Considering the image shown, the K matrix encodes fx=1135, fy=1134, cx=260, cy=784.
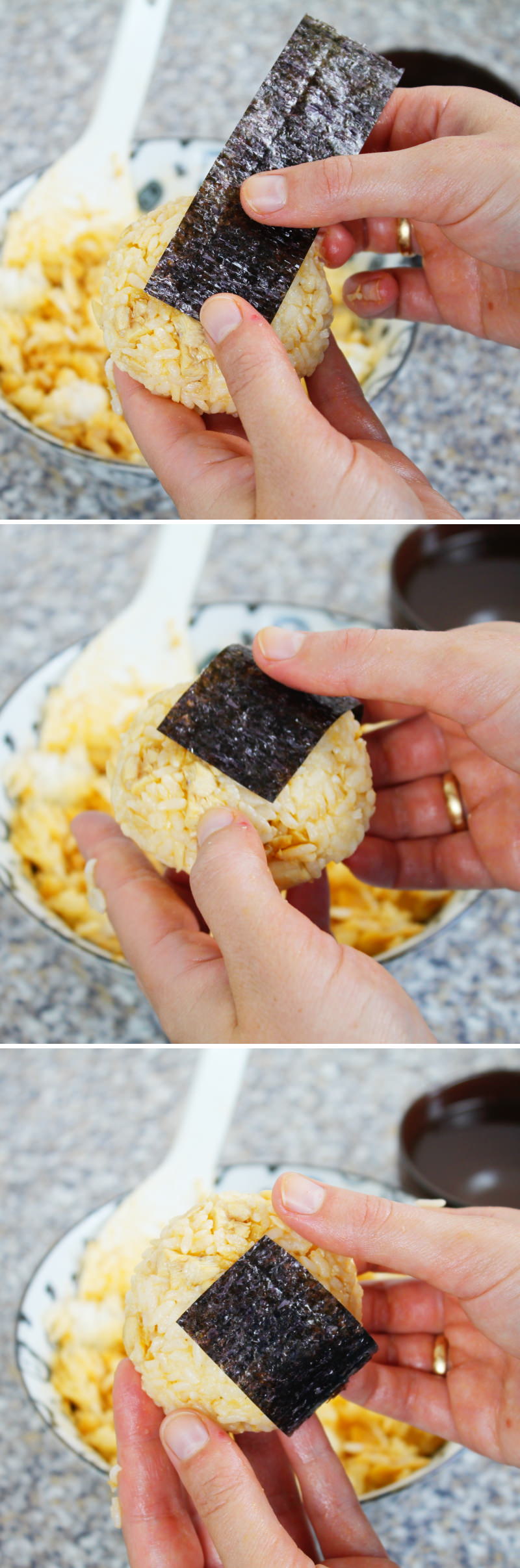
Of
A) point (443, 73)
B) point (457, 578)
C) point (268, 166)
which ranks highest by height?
point (443, 73)

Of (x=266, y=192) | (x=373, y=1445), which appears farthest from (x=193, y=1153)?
(x=266, y=192)

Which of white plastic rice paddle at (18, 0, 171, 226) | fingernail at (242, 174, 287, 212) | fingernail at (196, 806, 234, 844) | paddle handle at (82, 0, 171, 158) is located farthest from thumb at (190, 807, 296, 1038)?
paddle handle at (82, 0, 171, 158)

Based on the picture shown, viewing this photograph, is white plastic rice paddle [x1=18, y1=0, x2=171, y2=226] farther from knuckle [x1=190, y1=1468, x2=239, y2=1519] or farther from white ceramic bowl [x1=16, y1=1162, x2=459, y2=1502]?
knuckle [x1=190, y1=1468, x2=239, y2=1519]

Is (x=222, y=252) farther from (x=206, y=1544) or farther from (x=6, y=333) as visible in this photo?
(x=206, y=1544)

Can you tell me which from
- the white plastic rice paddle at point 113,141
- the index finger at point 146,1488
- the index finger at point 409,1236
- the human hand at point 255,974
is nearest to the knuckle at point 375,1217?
the index finger at point 409,1236

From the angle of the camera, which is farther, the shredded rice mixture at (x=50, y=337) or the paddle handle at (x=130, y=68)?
the paddle handle at (x=130, y=68)

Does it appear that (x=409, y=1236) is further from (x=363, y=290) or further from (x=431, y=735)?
(x=363, y=290)

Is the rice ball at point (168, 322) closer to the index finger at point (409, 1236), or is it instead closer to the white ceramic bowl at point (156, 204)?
the white ceramic bowl at point (156, 204)
